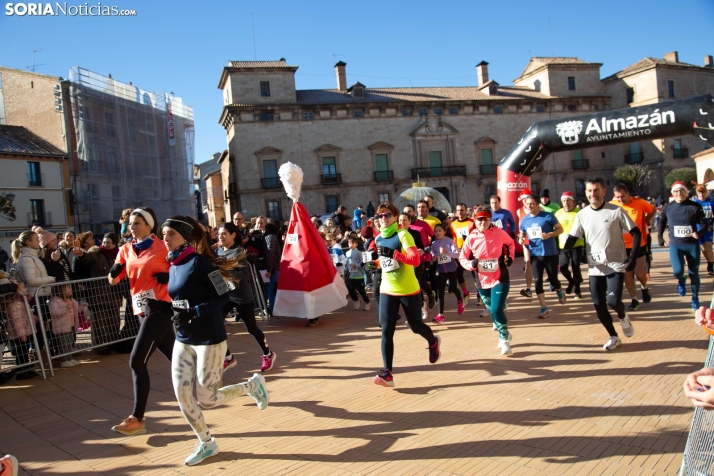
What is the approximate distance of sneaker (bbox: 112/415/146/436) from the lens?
186 inches

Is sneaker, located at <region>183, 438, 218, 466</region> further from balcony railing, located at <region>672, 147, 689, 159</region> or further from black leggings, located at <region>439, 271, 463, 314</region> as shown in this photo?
balcony railing, located at <region>672, 147, 689, 159</region>

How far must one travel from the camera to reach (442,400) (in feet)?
17.3

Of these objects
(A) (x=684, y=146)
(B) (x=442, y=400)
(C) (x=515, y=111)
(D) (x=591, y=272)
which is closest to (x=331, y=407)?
(B) (x=442, y=400)

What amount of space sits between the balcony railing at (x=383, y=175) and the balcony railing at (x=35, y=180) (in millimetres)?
25482

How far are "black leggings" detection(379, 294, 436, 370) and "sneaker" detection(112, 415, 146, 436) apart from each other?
237 centimetres

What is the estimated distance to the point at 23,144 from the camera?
35625mm

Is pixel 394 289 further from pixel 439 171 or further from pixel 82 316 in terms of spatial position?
pixel 439 171

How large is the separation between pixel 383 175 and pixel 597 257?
4298 centimetres

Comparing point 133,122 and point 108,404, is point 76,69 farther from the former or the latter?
point 108,404

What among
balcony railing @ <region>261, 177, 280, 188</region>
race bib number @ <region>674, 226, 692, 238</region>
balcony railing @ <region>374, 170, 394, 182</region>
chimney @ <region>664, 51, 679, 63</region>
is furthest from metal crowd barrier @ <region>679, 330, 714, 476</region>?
chimney @ <region>664, 51, 679, 63</region>

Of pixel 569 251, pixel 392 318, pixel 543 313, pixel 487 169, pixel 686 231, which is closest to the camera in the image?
pixel 392 318

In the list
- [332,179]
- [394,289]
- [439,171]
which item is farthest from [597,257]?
[439,171]

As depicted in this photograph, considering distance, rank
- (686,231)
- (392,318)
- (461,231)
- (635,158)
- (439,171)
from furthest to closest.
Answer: (635,158) < (439,171) < (461,231) < (686,231) < (392,318)

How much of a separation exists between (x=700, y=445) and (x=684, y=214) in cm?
707
